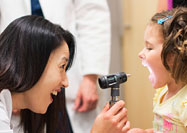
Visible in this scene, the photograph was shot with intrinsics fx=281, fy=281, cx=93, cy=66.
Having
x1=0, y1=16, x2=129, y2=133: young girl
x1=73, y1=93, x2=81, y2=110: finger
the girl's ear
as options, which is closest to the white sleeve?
x1=73, y1=93, x2=81, y2=110: finger

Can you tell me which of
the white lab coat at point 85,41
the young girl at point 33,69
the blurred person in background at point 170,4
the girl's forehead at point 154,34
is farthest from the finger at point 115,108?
the white lab coat at point 85,41

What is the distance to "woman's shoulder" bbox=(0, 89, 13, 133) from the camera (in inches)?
33.6

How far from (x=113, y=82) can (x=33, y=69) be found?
0.89 ft

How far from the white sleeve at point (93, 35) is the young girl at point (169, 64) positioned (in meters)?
0.57

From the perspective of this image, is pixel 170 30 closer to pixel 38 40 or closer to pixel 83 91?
pixel 38 40

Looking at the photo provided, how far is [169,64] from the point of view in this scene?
87 cm

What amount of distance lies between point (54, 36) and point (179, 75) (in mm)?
445

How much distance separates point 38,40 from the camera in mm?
951

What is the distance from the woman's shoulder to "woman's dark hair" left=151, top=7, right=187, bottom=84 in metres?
0.51

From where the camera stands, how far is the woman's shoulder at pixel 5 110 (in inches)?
33.6

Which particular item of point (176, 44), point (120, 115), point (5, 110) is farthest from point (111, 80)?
point (5, 110)

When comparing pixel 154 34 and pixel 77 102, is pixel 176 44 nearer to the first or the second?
pixel 154 34

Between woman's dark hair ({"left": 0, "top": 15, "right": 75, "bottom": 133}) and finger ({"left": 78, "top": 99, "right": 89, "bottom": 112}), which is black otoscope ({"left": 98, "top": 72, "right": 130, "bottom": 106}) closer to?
woman's dark hair ({"left": 0, "top": 15, "right": 75, "bottom": 133})

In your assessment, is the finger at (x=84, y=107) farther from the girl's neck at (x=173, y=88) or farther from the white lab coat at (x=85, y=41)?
the girl's neck at (x=173, y=88)
